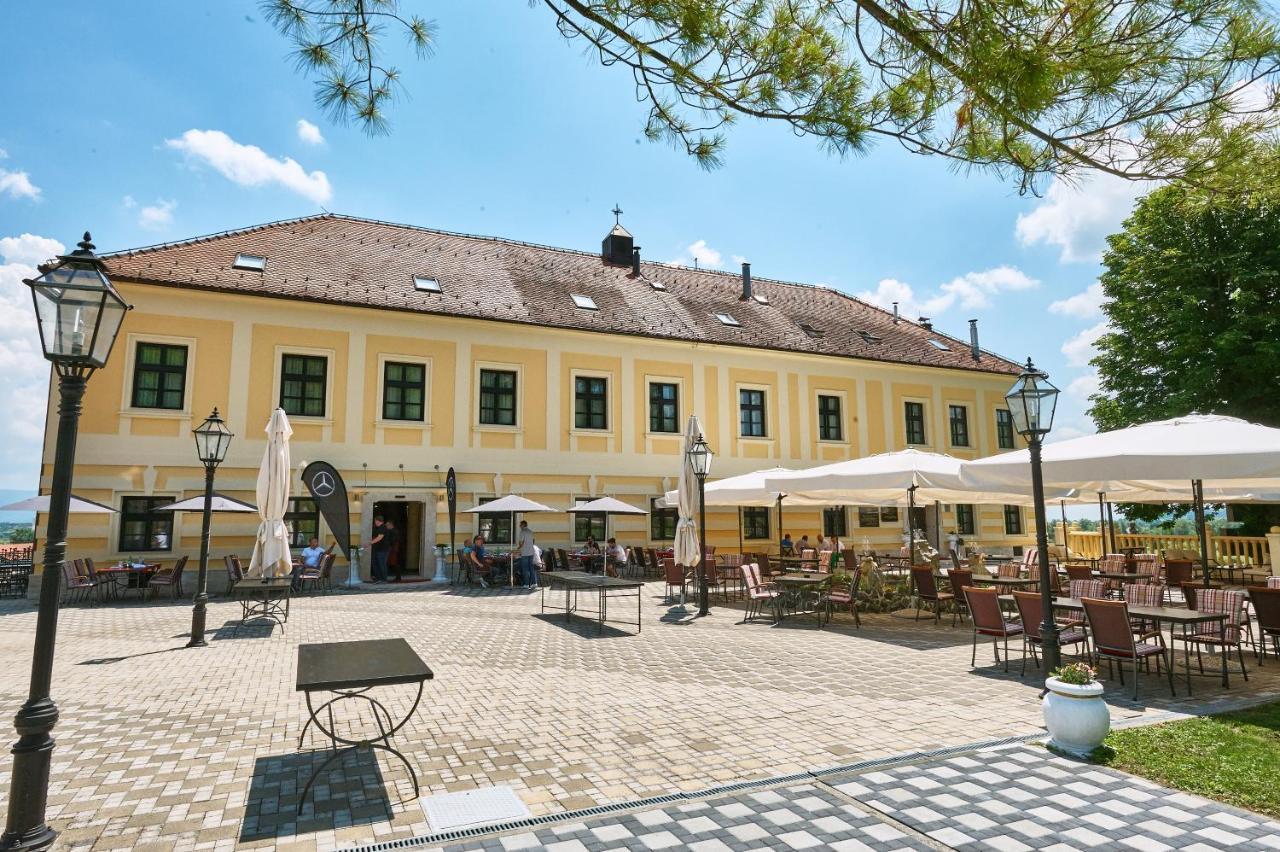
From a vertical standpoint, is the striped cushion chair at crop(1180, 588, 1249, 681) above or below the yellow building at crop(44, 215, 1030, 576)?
below

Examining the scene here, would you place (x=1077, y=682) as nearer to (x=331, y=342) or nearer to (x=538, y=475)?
(x=538, y=475)

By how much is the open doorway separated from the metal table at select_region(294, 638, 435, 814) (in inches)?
581

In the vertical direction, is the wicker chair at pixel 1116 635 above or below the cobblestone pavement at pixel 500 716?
above

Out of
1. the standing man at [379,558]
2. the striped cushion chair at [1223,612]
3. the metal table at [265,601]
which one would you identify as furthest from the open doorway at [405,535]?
the striped cushion chair at [1223,612]

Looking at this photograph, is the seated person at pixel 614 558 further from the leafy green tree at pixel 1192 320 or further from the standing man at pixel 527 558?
the leafy green tree at pixel 1192 320

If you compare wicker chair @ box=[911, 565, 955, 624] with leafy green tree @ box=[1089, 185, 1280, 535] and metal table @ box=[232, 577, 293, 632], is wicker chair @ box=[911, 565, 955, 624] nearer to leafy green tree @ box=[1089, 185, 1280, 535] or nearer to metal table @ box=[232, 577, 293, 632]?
metal table @ box=[232, 577, 293, 632]

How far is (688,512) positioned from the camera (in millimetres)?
13438

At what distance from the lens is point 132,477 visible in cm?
1631

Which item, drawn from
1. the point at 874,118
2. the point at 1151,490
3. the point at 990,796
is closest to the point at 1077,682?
the point at 990,796

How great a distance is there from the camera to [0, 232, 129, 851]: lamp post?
3484 mm

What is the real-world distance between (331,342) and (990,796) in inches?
710

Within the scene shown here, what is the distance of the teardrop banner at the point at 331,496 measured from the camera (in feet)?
56.8

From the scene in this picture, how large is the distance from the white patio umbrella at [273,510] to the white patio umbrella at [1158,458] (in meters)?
10.6

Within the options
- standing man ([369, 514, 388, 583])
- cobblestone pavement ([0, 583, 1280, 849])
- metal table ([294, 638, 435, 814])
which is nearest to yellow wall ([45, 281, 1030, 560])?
standing man ([369, 514, 388, 583])
